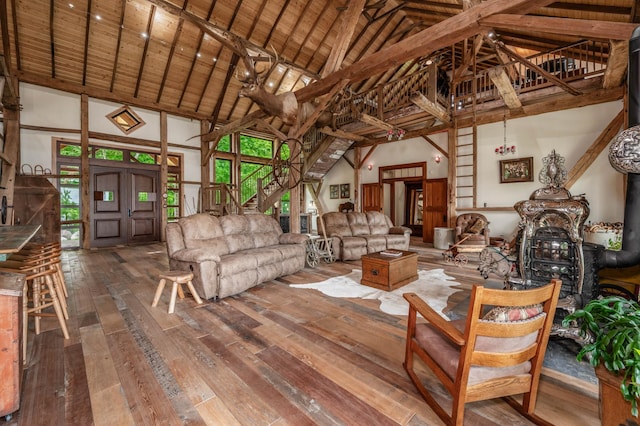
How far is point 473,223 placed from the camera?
6.99 m

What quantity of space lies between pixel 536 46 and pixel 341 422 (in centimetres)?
828

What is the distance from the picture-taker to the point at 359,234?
6.50m

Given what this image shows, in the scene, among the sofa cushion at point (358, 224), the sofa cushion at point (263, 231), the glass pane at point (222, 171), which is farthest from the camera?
the glass pane at point (222, 171)

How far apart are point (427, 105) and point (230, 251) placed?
524cm

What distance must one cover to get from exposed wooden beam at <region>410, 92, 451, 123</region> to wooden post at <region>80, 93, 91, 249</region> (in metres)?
8.47

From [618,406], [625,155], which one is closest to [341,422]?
[618,406]

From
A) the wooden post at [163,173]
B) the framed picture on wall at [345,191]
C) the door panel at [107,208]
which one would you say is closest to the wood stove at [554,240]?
the framed picture on wall at [345,191]

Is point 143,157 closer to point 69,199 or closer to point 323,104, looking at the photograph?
point 69,199

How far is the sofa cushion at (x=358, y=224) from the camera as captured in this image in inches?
256

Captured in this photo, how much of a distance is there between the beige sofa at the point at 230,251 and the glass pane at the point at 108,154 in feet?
19.2

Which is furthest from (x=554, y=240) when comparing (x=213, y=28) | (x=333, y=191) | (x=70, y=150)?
(x=70, y=150)

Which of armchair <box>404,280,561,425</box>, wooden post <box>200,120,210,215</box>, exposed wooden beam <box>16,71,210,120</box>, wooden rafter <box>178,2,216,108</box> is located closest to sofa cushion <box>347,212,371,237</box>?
armchair <box>404,280,561,425</box>

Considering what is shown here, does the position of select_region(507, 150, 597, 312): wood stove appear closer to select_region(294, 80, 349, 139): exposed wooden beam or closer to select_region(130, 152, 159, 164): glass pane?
select_region(294, 80, 349, 139): exposed wooden beam

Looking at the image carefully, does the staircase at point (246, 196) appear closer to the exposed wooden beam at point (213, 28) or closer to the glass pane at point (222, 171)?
the glass pane at point (222, 171)
